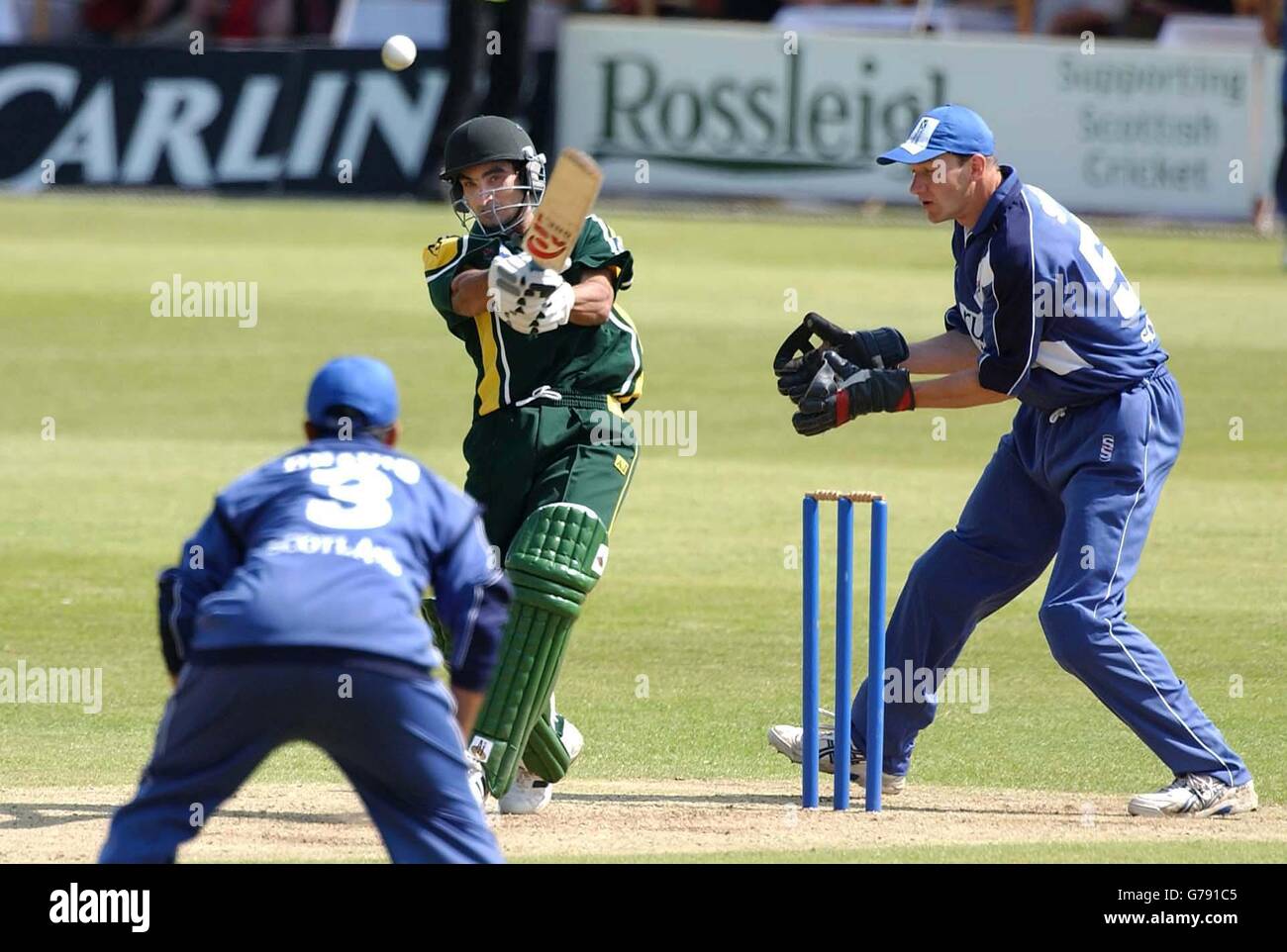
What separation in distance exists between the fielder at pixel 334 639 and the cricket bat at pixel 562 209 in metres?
1.41

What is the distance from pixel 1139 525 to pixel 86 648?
187 inches

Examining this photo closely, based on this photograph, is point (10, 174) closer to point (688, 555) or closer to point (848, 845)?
point (688, 555)

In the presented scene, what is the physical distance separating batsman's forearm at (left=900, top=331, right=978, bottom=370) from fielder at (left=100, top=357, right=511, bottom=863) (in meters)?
2.83

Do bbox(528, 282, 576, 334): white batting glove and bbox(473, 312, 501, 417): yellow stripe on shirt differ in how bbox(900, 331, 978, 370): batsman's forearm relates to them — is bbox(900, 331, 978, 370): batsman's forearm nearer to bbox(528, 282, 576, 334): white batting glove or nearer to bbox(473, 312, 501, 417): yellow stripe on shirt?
Answer: bbox(473, 312, 501, 417): yellow stripe on shirt

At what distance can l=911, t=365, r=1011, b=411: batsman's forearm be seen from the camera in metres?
7.42

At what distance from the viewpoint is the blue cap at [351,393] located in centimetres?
531

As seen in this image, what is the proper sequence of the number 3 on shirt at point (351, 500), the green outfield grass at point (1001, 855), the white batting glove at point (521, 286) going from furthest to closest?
the white batting glove at point (521, 286) < the green outfield grass at point (1001, 855) < the number 3 on shirt at point (351, 500)

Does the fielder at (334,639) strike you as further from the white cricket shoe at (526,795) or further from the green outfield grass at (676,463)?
the white cricket shoe at (526,795)

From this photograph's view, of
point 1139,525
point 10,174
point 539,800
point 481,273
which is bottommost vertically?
point 539,800

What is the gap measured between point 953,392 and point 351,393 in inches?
107
